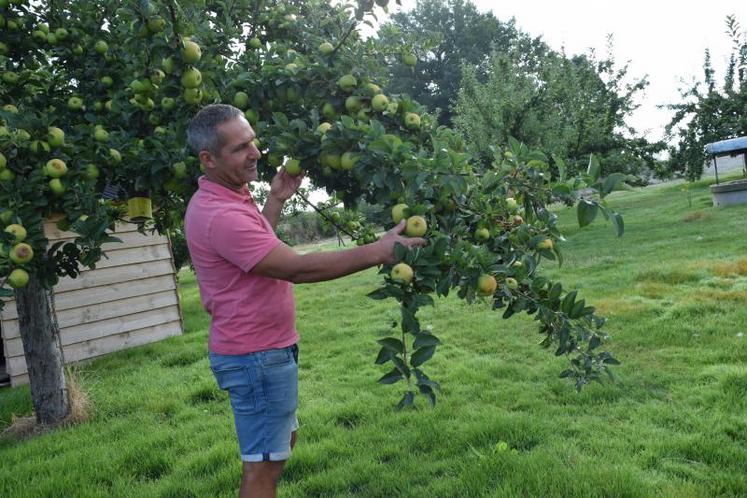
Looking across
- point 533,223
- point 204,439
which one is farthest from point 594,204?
point 204,439

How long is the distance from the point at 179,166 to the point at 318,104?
69 cm

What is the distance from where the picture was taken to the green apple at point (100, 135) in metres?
2.76

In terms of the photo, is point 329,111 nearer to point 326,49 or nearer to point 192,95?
point 326,49

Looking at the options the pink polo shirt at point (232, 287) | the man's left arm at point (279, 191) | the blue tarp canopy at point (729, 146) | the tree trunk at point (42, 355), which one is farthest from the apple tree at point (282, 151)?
the blue tarp canopy at point (729, 146)

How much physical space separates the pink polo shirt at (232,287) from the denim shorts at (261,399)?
0.05 meters

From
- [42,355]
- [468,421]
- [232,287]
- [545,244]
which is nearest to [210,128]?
[232,287]

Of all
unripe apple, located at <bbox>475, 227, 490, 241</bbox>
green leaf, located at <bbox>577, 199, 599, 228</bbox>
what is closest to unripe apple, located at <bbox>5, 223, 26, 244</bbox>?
unripe apple, located at <bbox>475, 227, 490, 241</bbox>

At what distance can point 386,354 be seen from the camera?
203 centimetres

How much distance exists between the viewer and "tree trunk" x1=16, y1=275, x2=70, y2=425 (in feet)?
13.9

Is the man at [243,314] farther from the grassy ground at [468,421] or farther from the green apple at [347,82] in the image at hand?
the grassy ground at [468,421]

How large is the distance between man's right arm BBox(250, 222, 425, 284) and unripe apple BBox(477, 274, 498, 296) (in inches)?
8.9

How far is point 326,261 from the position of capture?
1917 mm

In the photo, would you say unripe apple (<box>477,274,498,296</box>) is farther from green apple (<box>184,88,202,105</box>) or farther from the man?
green apple (<box>184,88,202,105</box>)

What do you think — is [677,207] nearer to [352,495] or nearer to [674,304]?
[674,304]
